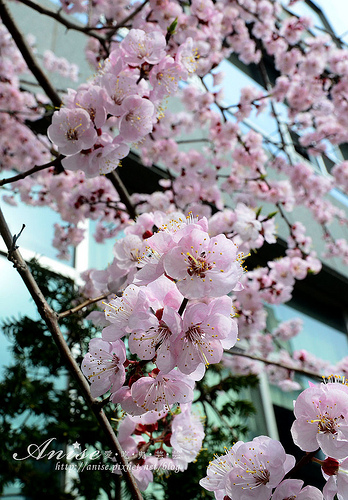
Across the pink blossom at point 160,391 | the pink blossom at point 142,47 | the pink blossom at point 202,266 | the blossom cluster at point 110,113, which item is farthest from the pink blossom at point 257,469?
the pink blossom at point 142,47

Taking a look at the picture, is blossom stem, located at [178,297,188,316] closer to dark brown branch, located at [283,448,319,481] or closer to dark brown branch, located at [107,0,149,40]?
dark brown branch, located at [283,448,319,481]

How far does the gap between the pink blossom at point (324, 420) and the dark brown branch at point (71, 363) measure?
23 cm

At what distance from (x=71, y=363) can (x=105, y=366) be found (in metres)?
0.06

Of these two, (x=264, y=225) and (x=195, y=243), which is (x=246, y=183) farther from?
(x=195, y=243)

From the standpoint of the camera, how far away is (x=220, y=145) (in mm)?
2451

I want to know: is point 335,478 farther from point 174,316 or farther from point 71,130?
point 71,130

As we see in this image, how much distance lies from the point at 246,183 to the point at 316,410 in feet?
6.20

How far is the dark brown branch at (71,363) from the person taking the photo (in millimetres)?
553

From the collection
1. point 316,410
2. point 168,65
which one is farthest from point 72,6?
point 316,410

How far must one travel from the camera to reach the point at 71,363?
62 centimetres

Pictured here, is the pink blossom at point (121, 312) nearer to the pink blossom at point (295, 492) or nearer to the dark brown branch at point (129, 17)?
the pink blossom at point (295, 492)

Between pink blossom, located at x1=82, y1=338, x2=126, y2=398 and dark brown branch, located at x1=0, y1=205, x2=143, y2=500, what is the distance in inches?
0.7

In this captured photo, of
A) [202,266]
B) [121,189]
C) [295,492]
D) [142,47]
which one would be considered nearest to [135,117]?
[142,47]

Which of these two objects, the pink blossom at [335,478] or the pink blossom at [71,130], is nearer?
the pink blossom at [335,478]
